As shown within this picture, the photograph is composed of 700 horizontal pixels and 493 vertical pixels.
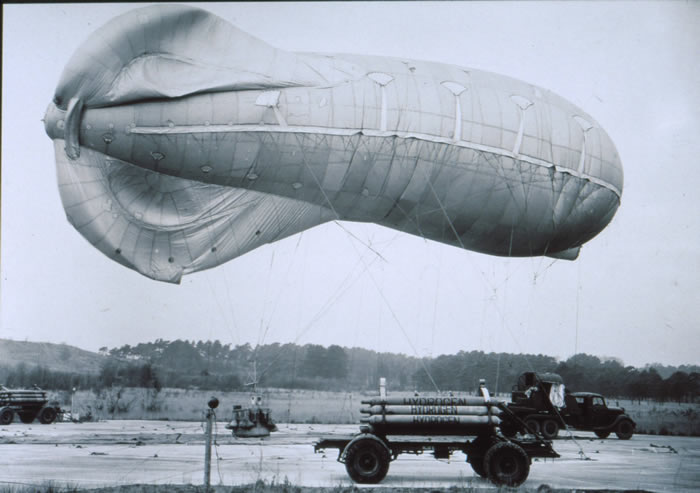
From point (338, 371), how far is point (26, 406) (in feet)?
77.8

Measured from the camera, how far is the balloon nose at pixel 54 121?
13.9 meters

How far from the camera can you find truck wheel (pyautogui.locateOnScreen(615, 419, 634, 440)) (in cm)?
2327

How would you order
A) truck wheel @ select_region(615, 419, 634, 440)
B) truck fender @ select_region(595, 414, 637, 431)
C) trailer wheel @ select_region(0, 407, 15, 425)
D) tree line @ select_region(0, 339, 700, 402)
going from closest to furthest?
truck wheel @ select_region(615, 419, 634, 440) < truck fender @ select_region(595, 414, 637, 431) < trailer wheel @ select_region(0, 407, 15, 425) < tree line @ select_region(0, 339, 700, 402)

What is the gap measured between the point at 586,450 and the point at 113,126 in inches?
605

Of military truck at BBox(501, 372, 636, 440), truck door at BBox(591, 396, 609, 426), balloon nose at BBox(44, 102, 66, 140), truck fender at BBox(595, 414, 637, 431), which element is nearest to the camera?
balloon nose at BBox(44, 102, 66, 140)

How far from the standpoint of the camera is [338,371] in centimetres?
4644

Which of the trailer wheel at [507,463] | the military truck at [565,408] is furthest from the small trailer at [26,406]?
the trailer wheel at [507,463]

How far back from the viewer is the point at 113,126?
1335 centimetres

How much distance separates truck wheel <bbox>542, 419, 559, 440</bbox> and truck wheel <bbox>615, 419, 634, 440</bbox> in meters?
3.93

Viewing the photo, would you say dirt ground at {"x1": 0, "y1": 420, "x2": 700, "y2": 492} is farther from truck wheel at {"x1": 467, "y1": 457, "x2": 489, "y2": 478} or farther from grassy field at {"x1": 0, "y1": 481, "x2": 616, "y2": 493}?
grassy field at {"x1": 0, "y1": 481, "x2": 616, "y2": 493}

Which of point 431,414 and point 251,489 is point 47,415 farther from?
point 431,414

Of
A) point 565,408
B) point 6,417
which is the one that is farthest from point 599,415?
point 6,417

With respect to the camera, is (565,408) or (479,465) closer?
(479,465)

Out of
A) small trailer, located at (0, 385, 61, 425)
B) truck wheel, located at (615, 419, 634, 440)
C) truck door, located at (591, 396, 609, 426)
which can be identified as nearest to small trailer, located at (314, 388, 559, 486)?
truck door, located at (591, 396, 609, 426)
